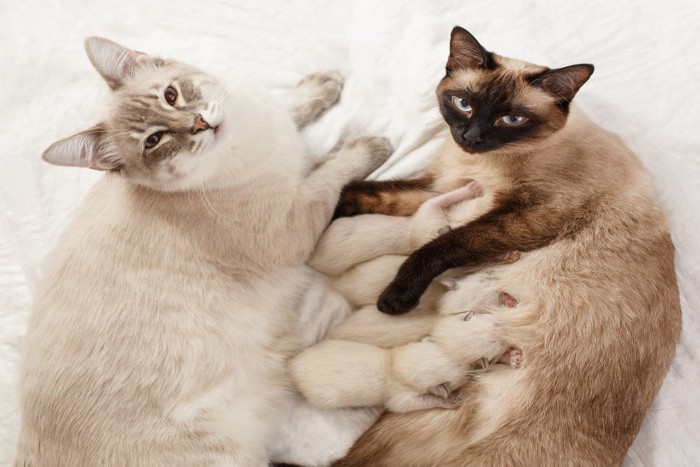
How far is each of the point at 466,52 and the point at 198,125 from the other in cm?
100

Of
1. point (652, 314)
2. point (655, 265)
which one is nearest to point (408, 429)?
point (652, 314)

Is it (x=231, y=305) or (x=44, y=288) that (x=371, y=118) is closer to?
(x=231, y=305)

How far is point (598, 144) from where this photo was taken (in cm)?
202

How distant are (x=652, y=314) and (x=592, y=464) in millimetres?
523

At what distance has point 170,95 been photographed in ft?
6.00

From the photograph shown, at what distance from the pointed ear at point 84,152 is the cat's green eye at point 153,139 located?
0.38 ft

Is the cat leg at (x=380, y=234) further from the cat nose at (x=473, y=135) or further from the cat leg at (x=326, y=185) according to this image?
the cat nose at (x=473, y=135)

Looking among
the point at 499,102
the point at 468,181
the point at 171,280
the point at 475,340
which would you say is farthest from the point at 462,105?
the point at 171,280

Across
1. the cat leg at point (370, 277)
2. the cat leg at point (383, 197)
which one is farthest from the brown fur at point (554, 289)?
the cat leg at point (383, 197)

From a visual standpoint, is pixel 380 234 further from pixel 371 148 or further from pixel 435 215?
pixel 371 148

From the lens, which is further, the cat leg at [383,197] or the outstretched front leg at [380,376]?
the cat leg at [383,197]

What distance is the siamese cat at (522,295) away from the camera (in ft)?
5.69

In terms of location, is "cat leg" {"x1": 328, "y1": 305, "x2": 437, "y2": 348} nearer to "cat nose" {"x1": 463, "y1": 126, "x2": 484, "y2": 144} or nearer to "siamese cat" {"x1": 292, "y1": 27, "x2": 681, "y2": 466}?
"siamese cat" {"x1": 292, "y1": 27, "x2": 681, "y2": 466}

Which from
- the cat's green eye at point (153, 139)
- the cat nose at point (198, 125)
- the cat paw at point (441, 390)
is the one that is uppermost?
the cat nose at point (198, 125)
